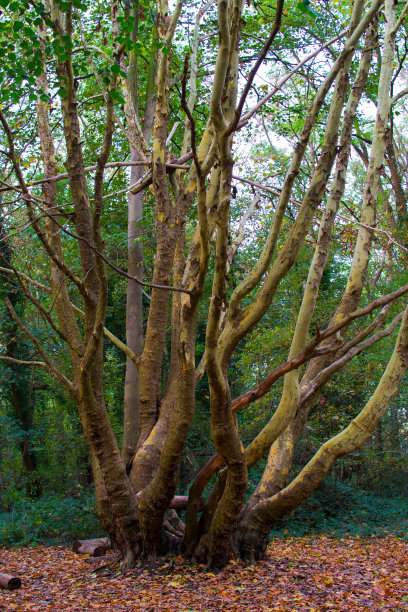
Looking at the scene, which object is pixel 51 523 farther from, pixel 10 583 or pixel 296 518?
pixel 296 518

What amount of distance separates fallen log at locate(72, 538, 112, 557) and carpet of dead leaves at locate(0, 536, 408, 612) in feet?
0.84

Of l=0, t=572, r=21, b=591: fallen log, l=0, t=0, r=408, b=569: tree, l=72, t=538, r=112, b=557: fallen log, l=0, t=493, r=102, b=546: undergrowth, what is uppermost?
l=0, t=0, r=408, b=569: tree

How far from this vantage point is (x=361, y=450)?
10.8m

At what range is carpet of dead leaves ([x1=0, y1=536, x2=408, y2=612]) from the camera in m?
3.95

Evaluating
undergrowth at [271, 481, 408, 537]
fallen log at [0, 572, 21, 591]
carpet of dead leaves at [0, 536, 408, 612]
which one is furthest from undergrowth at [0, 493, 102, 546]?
fallen log at [0, 572, 21, 591]

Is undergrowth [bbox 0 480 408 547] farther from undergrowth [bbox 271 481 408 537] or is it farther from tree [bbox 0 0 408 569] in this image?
tree [bbox 0 0 408 569]

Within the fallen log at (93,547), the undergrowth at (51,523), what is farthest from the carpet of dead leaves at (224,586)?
the undergrowth at (51,523)

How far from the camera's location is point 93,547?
6449mm

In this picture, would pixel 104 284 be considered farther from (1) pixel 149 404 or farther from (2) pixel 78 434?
(2) pixel 78 434

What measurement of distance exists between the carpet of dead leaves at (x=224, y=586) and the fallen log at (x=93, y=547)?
256mm

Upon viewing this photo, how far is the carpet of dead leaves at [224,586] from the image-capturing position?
13.0 feet

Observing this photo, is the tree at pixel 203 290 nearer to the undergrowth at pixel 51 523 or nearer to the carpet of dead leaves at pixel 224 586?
the carpet of dead leaves at pixel 224 586

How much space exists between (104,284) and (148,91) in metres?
5.43

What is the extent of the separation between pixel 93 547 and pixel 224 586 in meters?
2.67
